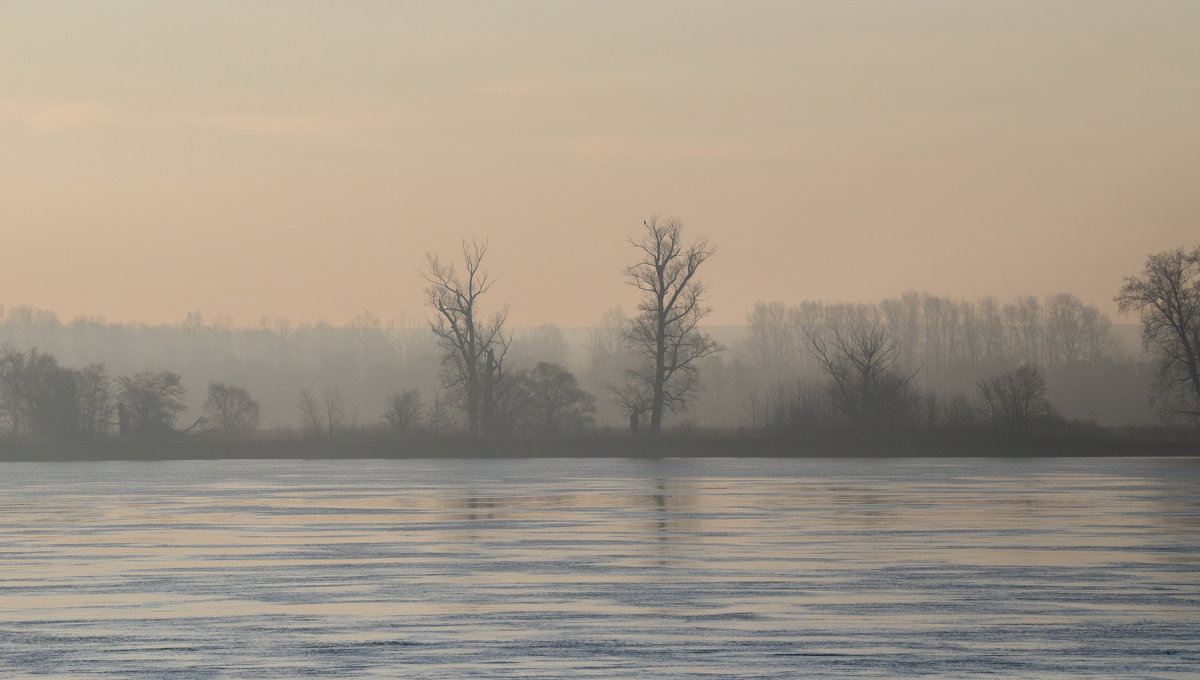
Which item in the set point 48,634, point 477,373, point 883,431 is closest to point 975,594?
point 48,634

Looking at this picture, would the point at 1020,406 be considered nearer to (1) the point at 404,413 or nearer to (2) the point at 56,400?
(1) the point at 404,413

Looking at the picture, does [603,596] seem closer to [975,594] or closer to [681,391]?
[975,594]

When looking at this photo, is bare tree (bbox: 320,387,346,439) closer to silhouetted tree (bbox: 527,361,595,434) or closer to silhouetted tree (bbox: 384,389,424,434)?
silhouetted tree (bbox: 384,389,424,434)

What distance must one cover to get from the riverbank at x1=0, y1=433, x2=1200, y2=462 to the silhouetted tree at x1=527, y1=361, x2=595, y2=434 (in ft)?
12.8

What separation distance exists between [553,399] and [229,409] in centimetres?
2206

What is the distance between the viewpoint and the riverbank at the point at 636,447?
252 feet

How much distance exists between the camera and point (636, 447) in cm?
8062

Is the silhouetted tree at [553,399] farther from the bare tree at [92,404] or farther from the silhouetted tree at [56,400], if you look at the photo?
the silhouetted tree at [56,400]

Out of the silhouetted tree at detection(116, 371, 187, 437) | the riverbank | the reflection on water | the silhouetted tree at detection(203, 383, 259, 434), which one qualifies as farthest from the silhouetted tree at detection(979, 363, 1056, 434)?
the silhouetted tree at detection(116, 371, 187, 437)

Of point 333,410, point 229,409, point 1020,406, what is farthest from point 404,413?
point 1020,406

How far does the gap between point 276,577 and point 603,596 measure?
5.26m

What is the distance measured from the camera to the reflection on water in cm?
1480

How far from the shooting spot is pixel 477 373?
92875mm

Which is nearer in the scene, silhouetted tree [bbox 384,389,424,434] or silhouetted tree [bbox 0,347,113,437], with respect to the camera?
silhouetted tree [bbox 384,389,424,434]
